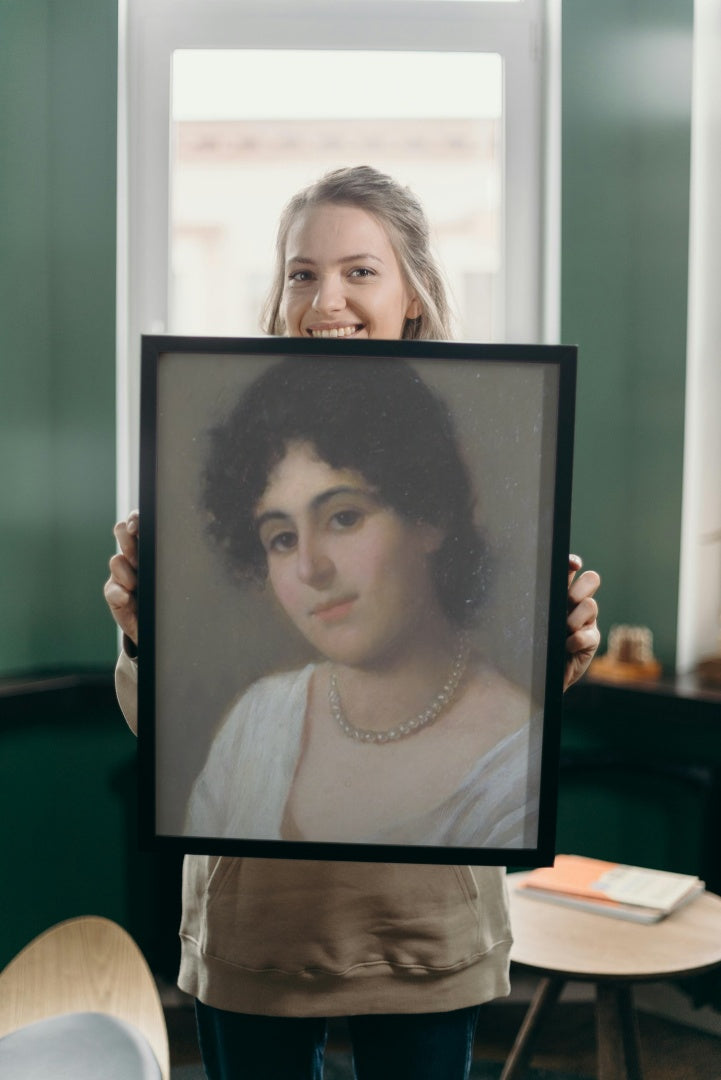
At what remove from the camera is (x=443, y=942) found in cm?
107

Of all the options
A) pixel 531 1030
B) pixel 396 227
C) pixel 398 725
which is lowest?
pixel 531 1030

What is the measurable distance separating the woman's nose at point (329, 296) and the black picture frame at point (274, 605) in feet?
0.60

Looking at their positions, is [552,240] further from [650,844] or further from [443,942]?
[443,942]

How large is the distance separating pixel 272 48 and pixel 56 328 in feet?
2.80

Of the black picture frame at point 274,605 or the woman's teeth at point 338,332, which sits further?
the woman's teeth at point 338,332

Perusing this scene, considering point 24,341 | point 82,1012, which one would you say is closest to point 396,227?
point 82,1012

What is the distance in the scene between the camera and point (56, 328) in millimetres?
2559

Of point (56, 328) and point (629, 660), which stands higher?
point (56, 328)

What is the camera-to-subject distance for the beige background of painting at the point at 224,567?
3.20 feet

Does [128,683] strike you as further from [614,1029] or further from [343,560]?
[614,1029]

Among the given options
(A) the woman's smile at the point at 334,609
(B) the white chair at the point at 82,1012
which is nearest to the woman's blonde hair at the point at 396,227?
(A) the woman's smile at the point at 334,609

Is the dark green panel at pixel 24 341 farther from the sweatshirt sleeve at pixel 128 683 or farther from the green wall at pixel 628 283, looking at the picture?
the sweatshirt sleeve at pixel 128 683

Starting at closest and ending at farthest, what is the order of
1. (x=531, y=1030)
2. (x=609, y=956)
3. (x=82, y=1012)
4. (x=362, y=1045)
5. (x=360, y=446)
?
(x=82, y=1012) < (x=360, y=446) < (x=362, y=1045) < (x=609, y=956) < (x=531, y=1030)

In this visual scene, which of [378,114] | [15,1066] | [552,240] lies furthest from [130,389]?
[15,1066]
